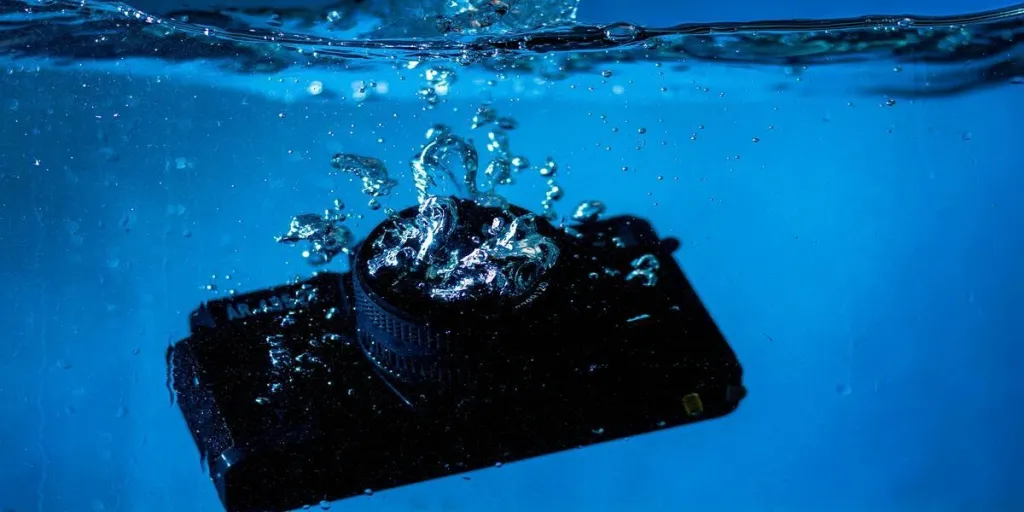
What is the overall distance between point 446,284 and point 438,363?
0.22 ft

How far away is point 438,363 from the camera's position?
1.95 feet

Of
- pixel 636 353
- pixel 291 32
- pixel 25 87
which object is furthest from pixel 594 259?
pixel 25 87

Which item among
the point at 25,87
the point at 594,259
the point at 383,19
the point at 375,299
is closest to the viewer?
the point at 375,299

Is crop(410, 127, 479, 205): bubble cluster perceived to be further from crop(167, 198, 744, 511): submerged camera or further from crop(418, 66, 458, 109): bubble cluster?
crop(418, 66, 458, 109): bubble cluster

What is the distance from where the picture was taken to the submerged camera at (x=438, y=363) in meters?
0.59

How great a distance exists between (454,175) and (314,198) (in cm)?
23

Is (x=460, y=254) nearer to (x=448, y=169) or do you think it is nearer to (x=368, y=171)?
(x=448, y=169)

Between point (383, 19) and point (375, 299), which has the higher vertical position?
point (383, 19)

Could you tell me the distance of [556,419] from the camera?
62 centimetres

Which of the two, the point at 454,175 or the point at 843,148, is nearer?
the point at 454,175

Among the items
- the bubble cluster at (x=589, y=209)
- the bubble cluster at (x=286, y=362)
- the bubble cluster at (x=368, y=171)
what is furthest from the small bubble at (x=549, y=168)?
the bubble cluster at (x=286, y=362)

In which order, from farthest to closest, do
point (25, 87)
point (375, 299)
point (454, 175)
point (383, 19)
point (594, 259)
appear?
point (25, 87), point (383, 19), point (454, 175), point (594, 259), point (375, 299)

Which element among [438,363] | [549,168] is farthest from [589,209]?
[438,363]

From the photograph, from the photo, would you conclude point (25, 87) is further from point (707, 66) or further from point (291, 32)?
point (707, 66)
